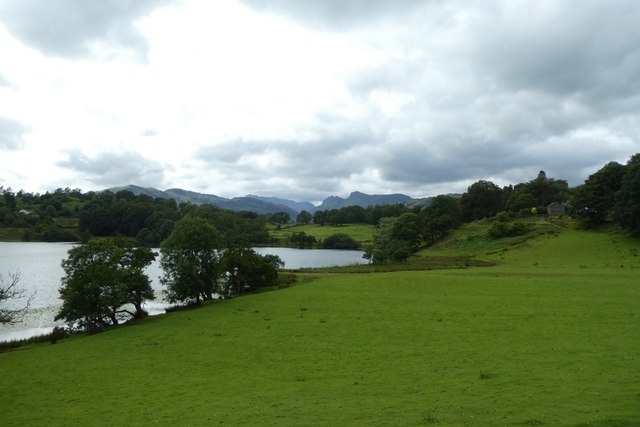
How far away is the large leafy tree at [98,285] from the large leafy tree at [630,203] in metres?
72.2

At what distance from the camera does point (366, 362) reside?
25.4m

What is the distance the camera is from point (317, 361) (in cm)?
2631

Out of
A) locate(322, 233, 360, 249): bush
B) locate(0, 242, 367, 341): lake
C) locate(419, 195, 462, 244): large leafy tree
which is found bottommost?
locate(0, 242, 367, 341): lake

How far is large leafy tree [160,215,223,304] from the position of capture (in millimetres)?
52312

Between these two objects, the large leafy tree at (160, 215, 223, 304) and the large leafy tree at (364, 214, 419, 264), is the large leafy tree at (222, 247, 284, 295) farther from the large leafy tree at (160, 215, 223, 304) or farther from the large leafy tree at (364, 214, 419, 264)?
the large leafy tree at (364, 214, 419, 264)

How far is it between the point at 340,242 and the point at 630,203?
11440 cm

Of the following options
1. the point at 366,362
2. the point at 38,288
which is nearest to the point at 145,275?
the point at 366,362

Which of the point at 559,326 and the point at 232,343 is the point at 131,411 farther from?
the point at 559,326

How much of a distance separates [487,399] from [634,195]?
7223 cm

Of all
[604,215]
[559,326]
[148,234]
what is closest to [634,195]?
[604,215]

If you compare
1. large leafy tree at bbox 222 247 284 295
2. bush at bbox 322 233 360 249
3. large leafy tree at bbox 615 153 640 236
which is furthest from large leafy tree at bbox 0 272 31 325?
bush at bbox 322 233 360 249

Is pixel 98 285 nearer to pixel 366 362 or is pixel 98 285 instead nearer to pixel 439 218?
pixel 366 362

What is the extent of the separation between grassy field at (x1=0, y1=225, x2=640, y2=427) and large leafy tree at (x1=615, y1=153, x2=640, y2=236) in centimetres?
3045

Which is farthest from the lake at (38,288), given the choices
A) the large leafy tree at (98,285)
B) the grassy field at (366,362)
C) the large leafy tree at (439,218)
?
the large leafy tree at (439,218)
